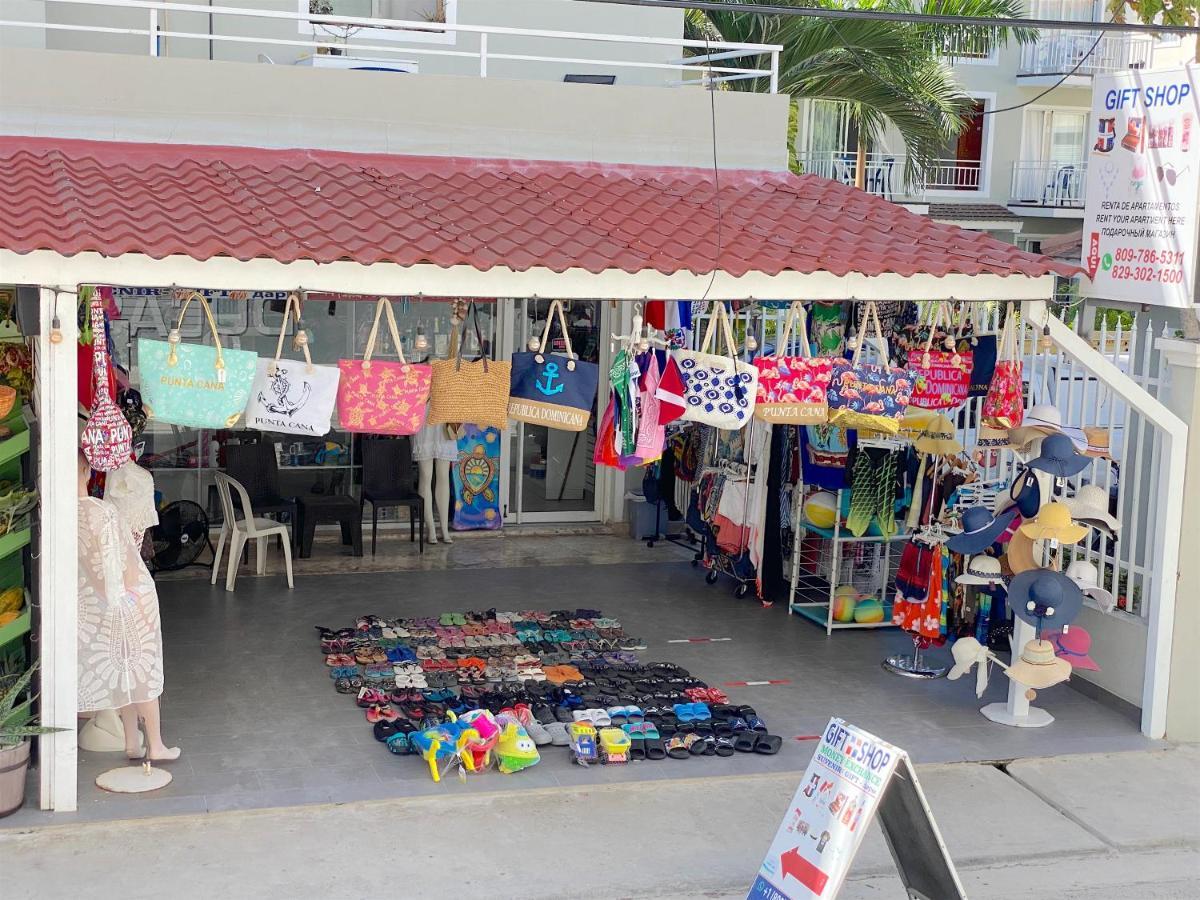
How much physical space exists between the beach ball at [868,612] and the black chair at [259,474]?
16.2ft

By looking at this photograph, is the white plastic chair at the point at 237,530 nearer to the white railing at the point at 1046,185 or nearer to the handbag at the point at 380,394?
the handbag at the point at 380,394

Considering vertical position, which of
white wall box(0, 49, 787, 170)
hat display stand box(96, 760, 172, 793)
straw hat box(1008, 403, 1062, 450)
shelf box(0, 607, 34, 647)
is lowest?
hat display stand box(96, 760, 172, 793)

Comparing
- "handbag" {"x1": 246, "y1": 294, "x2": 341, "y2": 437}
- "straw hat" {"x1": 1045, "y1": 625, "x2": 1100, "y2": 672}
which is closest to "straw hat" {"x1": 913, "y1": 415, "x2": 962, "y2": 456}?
"straw hat" {"x1": 1045, "y1": 625, "x2": 1100, "y2": 672}

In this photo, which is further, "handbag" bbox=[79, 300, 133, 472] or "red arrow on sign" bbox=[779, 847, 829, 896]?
"handbag" bbox=[79, 300, 133, 472]

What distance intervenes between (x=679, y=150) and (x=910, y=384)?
2.69 metres

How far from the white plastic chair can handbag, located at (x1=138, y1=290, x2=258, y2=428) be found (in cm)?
406

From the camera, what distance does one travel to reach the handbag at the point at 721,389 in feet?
28.0

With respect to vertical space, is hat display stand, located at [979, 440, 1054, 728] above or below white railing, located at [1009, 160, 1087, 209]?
below

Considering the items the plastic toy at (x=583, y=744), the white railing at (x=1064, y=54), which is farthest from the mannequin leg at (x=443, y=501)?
the white railing at (x=1064, y=54)

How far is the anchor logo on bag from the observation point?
28.3ft

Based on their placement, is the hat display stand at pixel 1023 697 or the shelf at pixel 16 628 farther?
the hat display stand at pixel 1023 697

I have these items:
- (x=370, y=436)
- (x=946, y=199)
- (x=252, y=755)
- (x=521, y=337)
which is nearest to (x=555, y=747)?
(x=252, y=755)

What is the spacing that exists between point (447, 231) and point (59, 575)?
2742 mm

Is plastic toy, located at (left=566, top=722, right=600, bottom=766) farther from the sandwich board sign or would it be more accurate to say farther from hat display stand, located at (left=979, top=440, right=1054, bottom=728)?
hat display stand, located at (left=979, top=440, right=1054, bottom=728)
